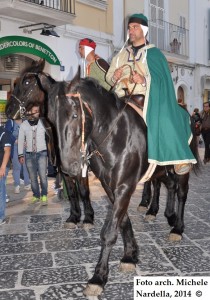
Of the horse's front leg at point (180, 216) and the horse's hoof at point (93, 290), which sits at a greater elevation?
the horse's front leg at point (180, 216)

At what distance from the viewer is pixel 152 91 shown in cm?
425

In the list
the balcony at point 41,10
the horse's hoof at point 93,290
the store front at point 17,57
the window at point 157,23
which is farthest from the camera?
the window at point 157,23

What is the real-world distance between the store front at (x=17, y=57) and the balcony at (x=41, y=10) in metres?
0.64

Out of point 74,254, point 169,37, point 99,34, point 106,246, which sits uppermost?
point 169,37

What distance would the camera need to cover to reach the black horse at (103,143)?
3264mm

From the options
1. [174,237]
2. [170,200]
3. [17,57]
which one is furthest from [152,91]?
[17,57]

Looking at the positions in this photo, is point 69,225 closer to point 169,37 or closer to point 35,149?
point 35,149

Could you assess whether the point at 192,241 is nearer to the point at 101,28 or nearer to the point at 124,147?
the point at 124,147

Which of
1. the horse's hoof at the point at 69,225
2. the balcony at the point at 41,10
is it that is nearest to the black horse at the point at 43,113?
the horse's hoof at the point at 69,225

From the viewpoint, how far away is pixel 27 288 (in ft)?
12.8

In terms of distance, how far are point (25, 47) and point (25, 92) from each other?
6636 mm

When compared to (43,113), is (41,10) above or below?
above

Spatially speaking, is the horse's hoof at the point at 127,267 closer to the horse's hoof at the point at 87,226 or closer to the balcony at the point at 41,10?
the horse's hoof at the point at 87,226

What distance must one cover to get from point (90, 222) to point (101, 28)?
10.5 metres
